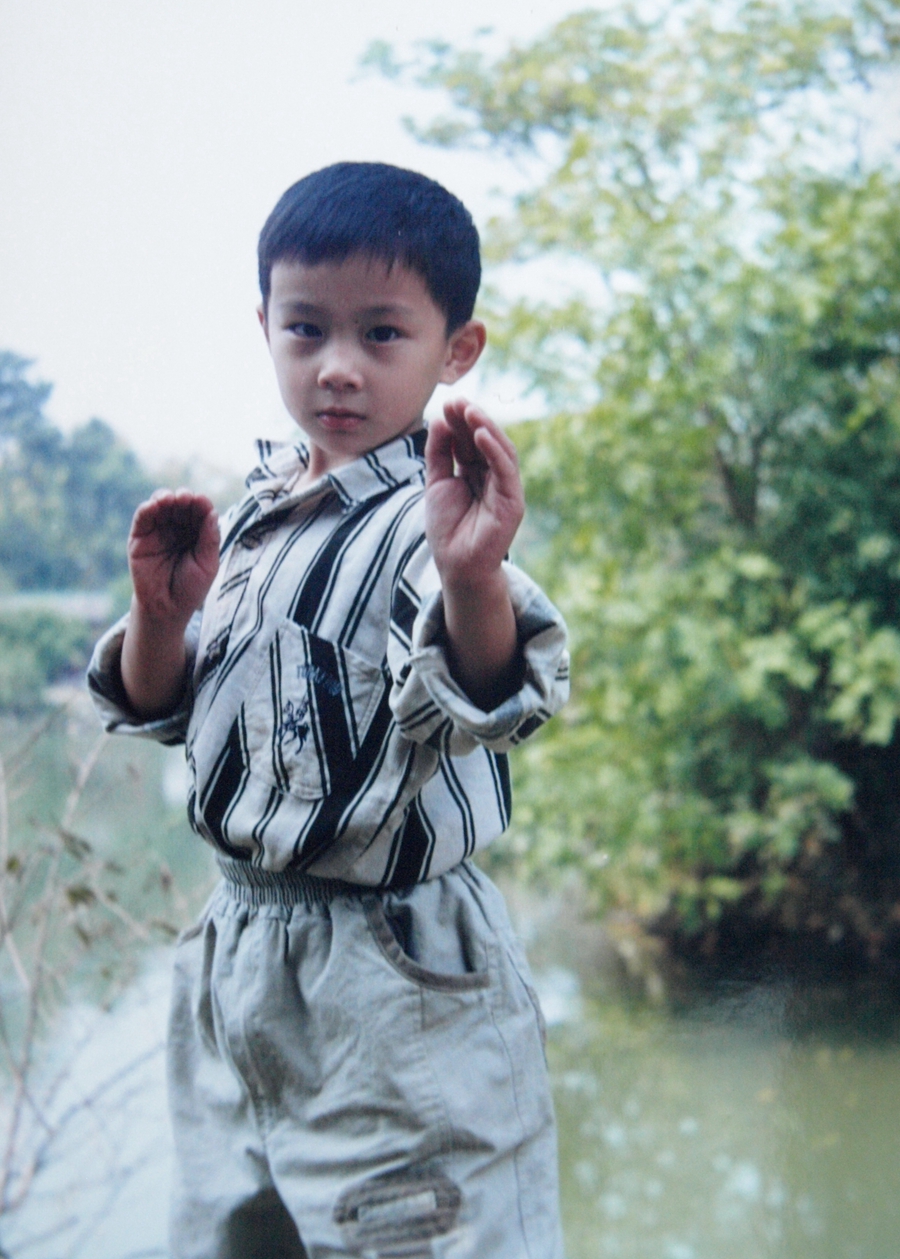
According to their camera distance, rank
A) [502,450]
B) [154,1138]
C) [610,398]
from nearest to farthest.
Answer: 1. [502,450]
2. [154,1138]
3. [610,398]

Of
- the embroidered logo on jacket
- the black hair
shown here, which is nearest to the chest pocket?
the embroidered logo on jacket

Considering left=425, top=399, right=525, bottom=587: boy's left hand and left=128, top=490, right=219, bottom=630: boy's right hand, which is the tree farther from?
left=425, top=399, right=525, bottom=587: boy's left hand

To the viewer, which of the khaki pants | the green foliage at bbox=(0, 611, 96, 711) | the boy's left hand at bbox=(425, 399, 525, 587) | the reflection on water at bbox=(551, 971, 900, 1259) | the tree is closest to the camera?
the boy's left hand at bbox=(425, 399, 525, 587)

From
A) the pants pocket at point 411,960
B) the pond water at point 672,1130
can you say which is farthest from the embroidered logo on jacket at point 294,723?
the pond water at point 672,1130

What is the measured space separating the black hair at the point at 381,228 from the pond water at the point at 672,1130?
81cm

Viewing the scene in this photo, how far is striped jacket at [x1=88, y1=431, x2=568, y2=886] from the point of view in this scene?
0.75 metres

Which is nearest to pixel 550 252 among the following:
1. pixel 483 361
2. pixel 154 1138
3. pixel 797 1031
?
pixel 483 361

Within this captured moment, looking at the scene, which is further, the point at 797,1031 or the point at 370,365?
the point at 797,1031

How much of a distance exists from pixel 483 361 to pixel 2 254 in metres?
0.66

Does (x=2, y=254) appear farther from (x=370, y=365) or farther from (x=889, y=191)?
(x=889, y=191)

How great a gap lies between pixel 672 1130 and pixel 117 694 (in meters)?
0.97

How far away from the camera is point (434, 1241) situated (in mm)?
733

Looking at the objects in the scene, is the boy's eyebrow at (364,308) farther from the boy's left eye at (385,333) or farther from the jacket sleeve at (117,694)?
the jacket sleeve at (117,694)

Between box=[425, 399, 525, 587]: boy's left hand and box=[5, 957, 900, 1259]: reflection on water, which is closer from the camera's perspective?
box=[425, 399, 525, 587]: boy's left hand
